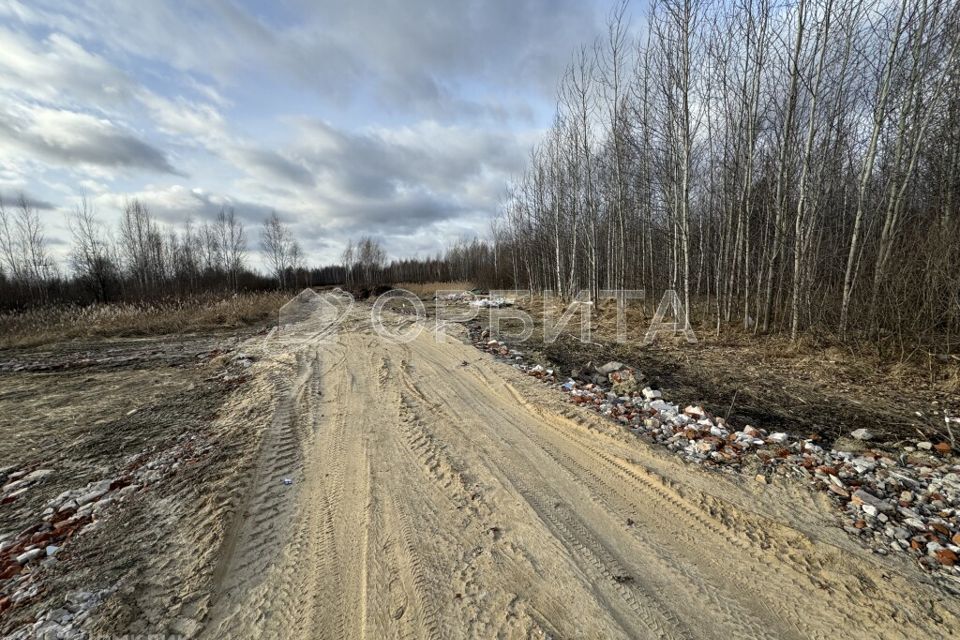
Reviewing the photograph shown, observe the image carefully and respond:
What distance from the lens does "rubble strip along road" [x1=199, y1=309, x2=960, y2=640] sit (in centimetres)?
194

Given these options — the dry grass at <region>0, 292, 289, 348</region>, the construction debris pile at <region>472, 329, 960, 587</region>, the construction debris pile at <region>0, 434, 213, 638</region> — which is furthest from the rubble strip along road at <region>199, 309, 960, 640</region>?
the dry grass at <region>0, 292, 289, 348</region>

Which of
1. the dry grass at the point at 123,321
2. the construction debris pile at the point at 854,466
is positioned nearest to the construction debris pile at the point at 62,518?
the construction debris pile at the point at 854,466

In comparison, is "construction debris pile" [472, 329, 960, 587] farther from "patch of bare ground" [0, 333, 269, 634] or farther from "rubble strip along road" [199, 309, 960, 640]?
"patch of bare ground" [0, 333, 269, 634]

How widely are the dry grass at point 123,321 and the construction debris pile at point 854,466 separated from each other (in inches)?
619

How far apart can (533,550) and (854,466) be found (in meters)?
2.92

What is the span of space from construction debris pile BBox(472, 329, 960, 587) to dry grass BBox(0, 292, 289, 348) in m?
15.7

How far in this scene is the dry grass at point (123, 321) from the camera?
12.6m

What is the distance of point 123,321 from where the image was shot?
14641 mm

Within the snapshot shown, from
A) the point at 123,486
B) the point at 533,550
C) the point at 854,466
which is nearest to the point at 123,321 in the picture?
the point at 123,486

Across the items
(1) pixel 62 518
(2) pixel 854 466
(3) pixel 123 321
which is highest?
(3) pixel 123 321

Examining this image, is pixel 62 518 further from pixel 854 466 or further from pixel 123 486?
pixel 854 466

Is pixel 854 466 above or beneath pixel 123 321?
beneath

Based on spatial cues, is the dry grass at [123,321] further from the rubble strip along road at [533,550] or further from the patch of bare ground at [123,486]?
the rubble strip along road at [533,550]

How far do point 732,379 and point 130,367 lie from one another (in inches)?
466
